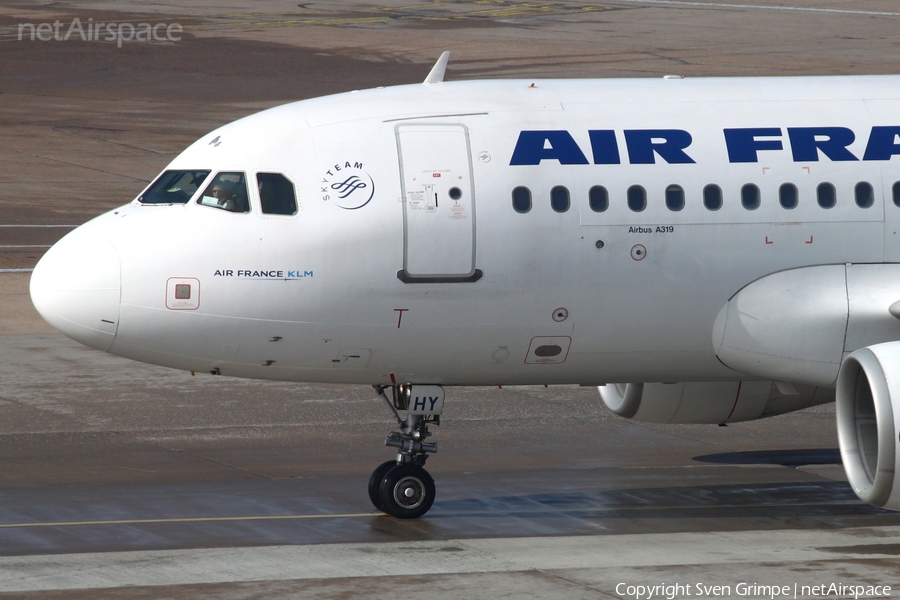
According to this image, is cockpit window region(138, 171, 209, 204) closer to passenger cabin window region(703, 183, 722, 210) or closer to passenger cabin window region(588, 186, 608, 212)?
passenger cabin window region(588, 186, 608, 212)

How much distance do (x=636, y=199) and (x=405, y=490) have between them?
12.6 feet

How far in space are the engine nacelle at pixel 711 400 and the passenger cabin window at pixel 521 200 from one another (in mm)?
3160

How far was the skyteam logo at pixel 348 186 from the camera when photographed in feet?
50.3

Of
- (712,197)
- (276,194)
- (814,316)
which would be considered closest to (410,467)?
(276,194)

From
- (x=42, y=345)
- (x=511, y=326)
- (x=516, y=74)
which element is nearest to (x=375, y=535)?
(x=511, y=326)

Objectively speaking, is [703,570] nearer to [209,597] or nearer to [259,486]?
[209,597]

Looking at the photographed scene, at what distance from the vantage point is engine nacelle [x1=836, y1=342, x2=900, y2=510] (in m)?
14.5

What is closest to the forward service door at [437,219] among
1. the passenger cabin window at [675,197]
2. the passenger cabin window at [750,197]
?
the passenger cabin window at [675,197]

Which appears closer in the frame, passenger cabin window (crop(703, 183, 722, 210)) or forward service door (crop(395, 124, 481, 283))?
forward service door (crop(395, 124, 481, 283))

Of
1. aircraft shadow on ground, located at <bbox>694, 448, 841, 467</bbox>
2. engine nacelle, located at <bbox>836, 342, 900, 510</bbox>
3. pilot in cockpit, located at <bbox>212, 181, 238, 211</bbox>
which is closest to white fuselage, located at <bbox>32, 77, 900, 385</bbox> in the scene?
pilot in cockpit, located at <bbox>212, 181, 238, 211</bbox>

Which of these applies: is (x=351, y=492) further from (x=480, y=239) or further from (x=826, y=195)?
(x=826, y=195)

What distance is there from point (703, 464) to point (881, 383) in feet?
16.9

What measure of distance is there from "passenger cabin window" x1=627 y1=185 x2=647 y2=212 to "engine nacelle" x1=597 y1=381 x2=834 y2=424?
2604 millimetres

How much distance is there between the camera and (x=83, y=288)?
1497 centimetres
